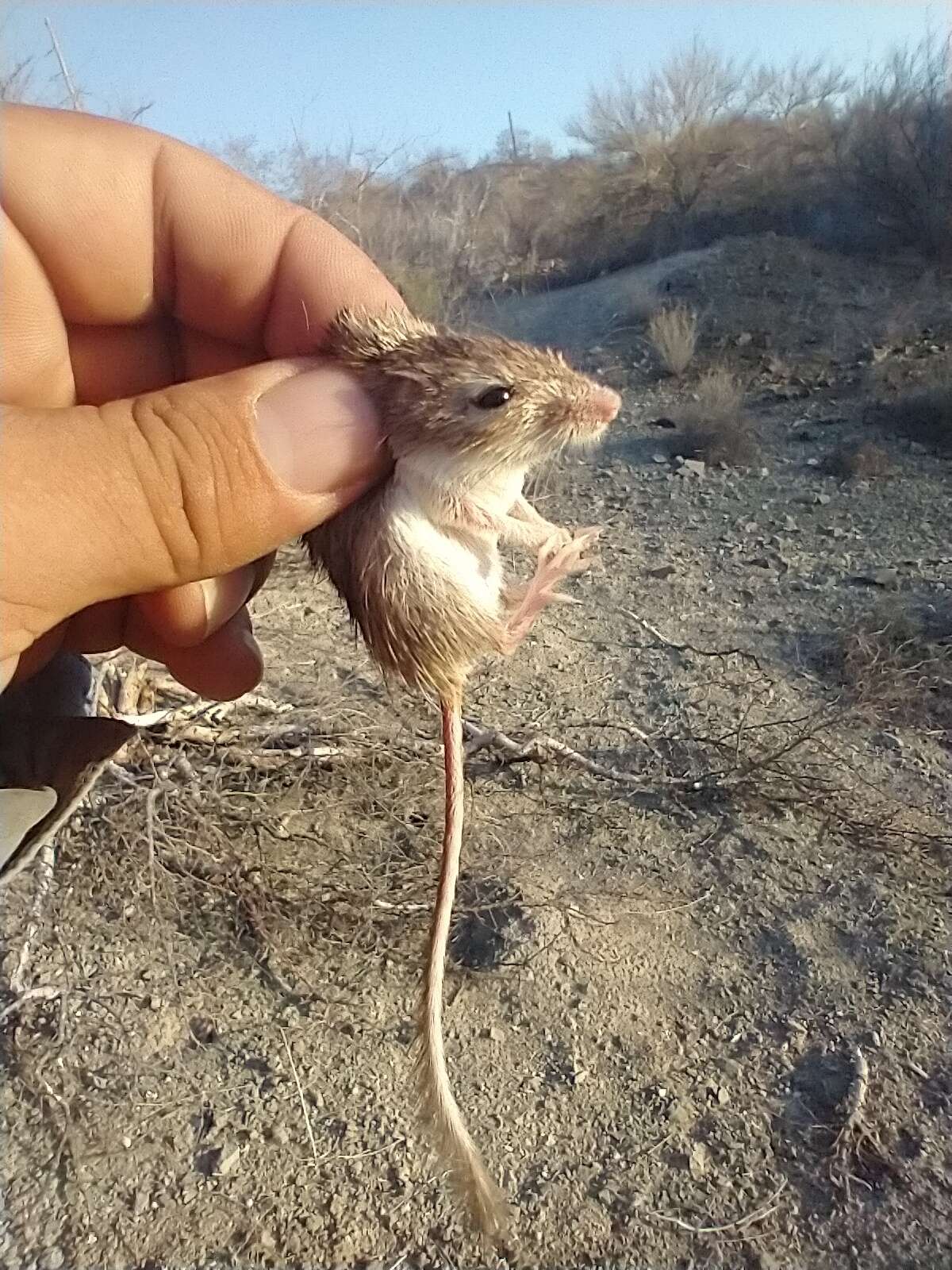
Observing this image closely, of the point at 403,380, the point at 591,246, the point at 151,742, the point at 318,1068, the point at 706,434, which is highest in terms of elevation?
the point at 403,380

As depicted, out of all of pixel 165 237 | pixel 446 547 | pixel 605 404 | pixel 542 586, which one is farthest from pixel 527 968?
pixel 165 237

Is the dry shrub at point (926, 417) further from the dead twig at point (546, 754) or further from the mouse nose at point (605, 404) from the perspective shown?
the mouse nose at point (605, 404)

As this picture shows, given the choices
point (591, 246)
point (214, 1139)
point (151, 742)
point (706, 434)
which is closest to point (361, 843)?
point (151, 742)

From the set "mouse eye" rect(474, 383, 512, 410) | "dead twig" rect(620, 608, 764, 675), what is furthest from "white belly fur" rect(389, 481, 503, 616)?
"dead twig" rect(620, 608, 764, 675)

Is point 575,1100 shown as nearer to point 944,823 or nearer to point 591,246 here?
point 944,823

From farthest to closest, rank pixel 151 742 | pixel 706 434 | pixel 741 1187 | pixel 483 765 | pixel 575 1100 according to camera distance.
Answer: pixel 706 434
pixel 483 765
pixel 151 742
pixel 575 1100
pixel 741 1187
